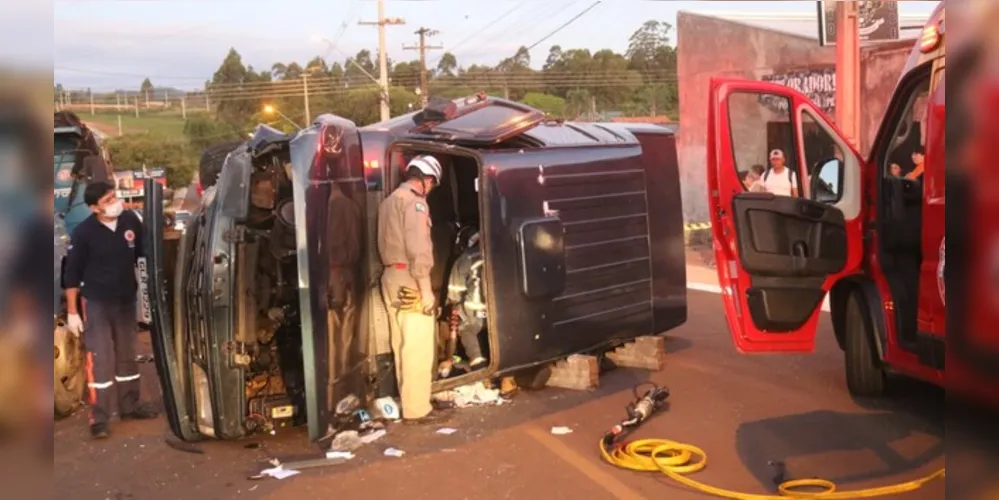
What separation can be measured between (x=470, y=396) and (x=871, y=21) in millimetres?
11574

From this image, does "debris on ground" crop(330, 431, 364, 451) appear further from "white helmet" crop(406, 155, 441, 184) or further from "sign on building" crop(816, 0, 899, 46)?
"sign on building" crop(816, 0, 899, 46)

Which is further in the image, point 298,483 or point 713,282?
point 713,282

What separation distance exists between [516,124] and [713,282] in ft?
21.8

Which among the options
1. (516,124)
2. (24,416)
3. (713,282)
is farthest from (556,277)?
(713,282)

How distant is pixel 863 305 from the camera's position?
610cm

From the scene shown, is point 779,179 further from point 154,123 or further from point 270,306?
point 154,123

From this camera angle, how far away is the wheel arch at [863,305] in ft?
18.9

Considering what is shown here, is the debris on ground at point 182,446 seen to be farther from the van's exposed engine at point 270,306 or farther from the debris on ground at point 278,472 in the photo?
the debris on ground at point 278,472

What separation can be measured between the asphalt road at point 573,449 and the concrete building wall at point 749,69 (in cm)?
953

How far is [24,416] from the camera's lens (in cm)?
199

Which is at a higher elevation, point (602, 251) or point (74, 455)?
point (602, 251)

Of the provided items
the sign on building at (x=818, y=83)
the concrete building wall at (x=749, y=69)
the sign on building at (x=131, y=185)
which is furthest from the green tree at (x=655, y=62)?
the sign on building at (x=131, y=185)

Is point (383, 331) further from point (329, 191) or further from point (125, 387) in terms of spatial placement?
point (125, 387)

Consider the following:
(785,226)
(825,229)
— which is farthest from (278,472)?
(825,229)
